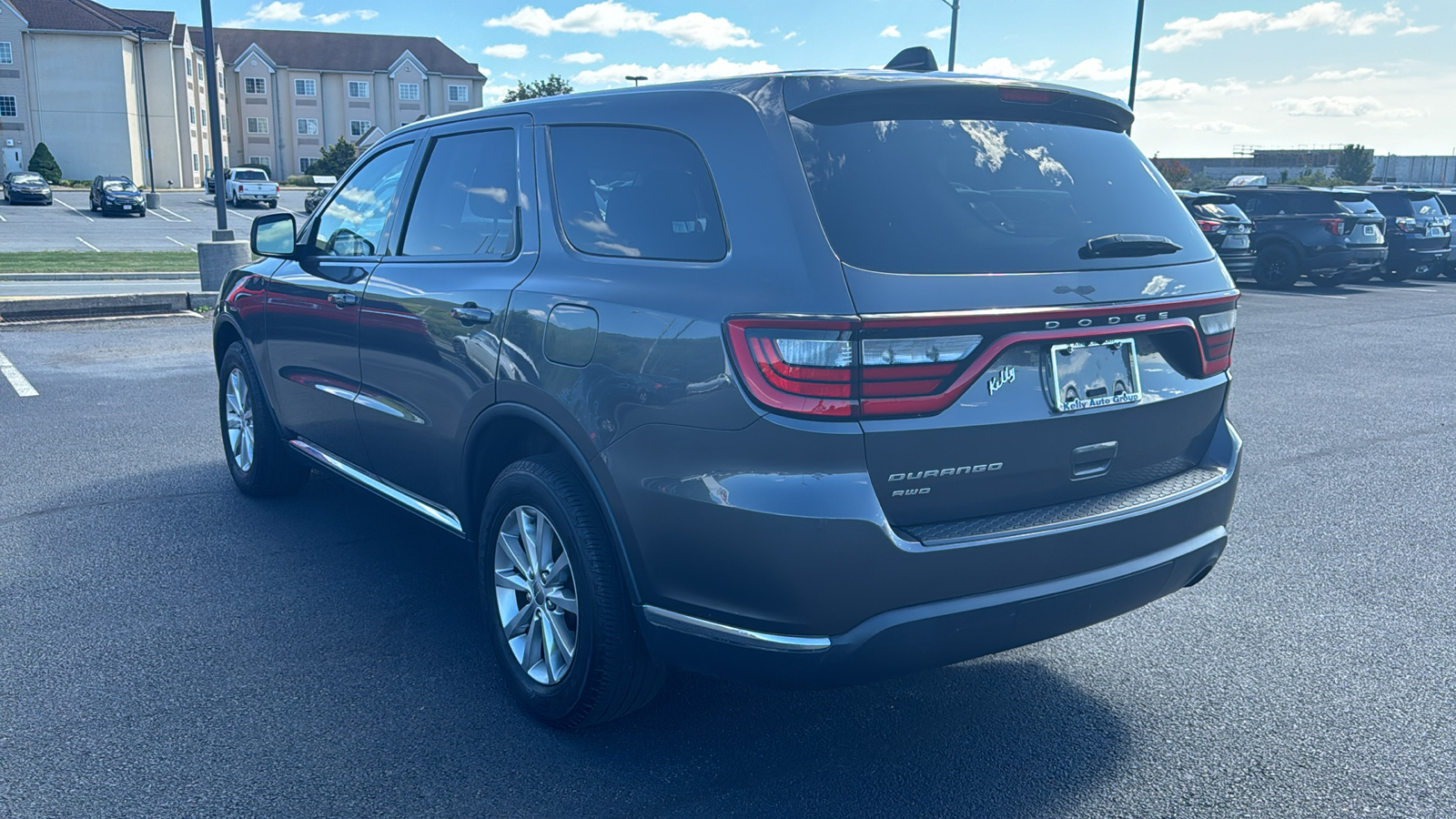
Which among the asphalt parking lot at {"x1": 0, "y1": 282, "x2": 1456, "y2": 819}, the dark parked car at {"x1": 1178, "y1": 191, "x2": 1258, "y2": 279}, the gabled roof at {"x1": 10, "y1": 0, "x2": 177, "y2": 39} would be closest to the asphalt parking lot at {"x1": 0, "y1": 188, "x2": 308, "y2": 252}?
the gabled roof at {"x1": 10, "y1": 0, "x2": 177, "y2": 39}

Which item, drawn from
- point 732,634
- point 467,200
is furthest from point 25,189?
point 732,634

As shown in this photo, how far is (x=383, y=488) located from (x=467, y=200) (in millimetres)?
1215

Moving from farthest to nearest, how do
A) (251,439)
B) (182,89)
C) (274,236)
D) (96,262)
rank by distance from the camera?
(182,89), (96,262), (251,439), (274,236)

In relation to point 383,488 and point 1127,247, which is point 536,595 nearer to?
point 383,488

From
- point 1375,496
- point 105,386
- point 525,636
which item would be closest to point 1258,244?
point 1375,496

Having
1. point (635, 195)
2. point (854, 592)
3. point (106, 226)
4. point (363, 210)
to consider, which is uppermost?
point (635, 195)

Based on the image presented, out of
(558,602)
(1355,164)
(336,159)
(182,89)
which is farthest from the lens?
(336,159)

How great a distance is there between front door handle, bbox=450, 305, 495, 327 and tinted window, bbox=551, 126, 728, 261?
373 mm

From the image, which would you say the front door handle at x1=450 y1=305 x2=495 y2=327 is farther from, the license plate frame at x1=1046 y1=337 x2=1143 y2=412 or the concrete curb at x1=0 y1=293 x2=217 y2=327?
the concrete curb at x1=0 y1=293 x2=217 y2=327

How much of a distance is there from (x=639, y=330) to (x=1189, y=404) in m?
1.60

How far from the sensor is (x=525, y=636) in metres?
3.54

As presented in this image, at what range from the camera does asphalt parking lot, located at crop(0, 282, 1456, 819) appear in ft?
9.91

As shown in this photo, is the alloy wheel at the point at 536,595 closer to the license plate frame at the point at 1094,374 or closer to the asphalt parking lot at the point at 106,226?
the license plate frame at the point at 1094,374

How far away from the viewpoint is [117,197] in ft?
142
